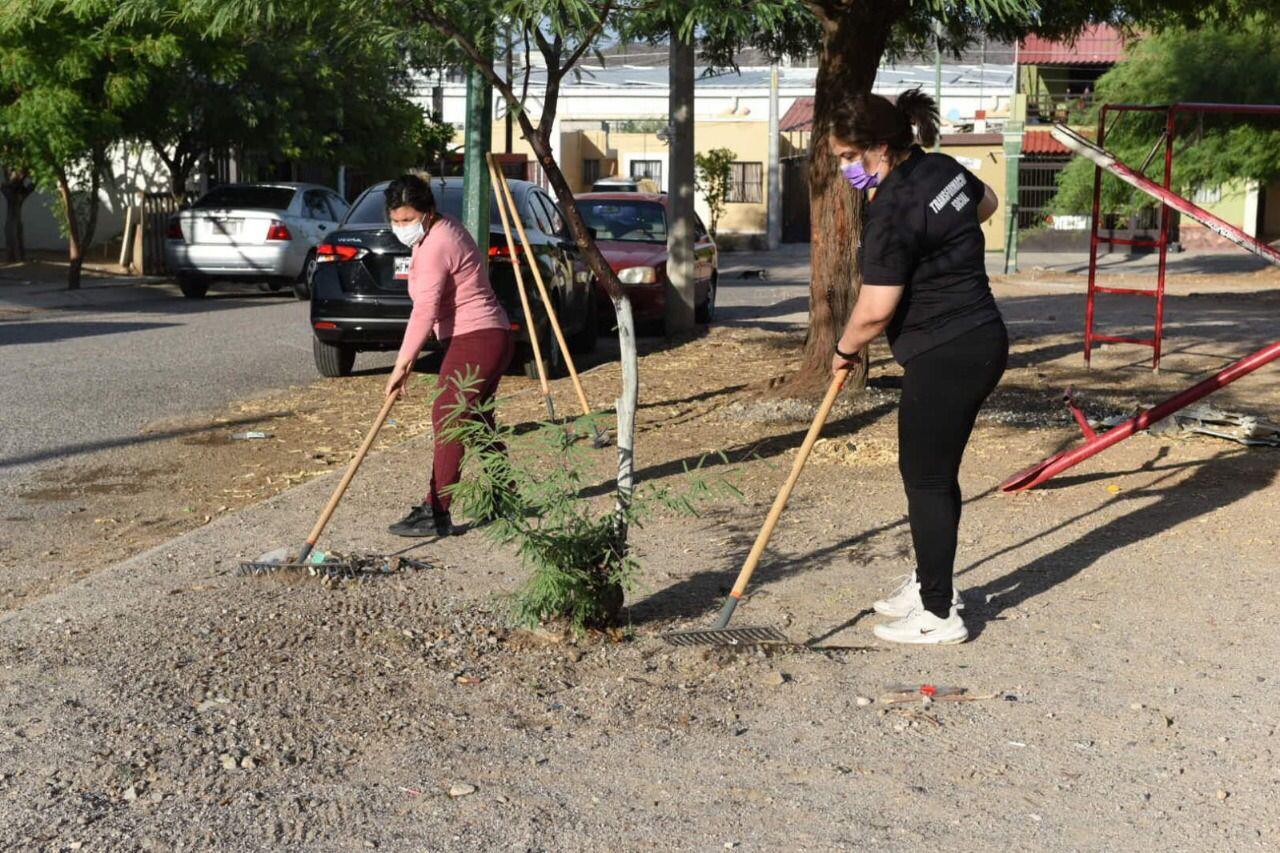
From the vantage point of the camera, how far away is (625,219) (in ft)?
59.8

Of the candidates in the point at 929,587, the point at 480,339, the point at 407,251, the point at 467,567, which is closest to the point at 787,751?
the point at 929,587

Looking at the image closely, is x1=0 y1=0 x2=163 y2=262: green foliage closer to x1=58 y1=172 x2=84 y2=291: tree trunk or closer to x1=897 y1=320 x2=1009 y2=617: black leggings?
x1=58 y1=172 x2=84 y2=291: tree trunk

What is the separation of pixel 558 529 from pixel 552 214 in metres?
9.17

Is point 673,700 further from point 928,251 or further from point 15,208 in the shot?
point 15,208

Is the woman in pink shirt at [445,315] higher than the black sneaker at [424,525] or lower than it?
higher

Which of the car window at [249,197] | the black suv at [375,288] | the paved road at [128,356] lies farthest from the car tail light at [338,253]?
the car window at [249,197]

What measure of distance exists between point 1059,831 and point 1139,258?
120 ft

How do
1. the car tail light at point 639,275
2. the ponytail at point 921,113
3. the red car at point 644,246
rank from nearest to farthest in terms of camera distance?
the ponytail at point 921,113
the car tail light at point 639,275
the red car at point 644,246

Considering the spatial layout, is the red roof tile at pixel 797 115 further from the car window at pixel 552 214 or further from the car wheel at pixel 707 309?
the car window at pixel 552 214

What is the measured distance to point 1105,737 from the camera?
4.80m

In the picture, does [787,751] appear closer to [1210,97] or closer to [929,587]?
[929,587]

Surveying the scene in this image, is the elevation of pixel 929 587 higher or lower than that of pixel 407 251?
lower

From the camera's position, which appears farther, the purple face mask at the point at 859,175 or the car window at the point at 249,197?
the car window at the point at 249,197

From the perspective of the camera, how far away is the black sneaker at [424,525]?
7.18 meters
